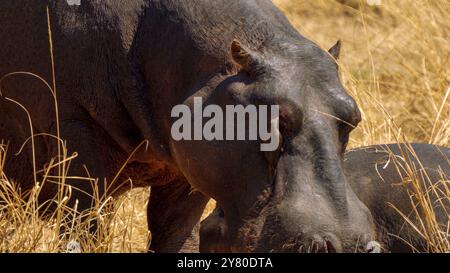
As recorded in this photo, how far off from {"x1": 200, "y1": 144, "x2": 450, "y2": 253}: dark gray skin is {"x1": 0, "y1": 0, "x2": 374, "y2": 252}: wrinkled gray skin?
319 millimetres

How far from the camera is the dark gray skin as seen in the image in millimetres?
4512

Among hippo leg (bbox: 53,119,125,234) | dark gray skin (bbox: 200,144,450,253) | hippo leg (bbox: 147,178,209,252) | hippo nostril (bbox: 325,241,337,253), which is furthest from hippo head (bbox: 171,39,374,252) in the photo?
hippo leg (bbox: 147,178,209,252)

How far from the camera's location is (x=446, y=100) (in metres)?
6.82

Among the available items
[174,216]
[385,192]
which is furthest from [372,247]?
[174,216]

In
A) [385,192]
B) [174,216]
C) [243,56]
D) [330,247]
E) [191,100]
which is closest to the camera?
[330,247]

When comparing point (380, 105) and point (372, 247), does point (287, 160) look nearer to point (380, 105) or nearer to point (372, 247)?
point (372, 247)

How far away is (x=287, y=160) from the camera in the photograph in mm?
3902

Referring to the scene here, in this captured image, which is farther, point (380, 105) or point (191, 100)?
point (380, 105)

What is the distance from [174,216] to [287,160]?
1.38 metres

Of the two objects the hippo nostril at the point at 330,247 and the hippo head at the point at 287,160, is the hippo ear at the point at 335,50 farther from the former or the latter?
the hippo nostril at the point at 330,247

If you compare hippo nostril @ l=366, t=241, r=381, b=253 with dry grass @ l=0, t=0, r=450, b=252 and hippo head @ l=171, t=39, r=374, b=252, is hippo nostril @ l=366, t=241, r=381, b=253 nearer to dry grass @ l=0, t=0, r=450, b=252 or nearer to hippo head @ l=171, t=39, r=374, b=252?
hippo head @ l=171, t=39, r=374, b=252
